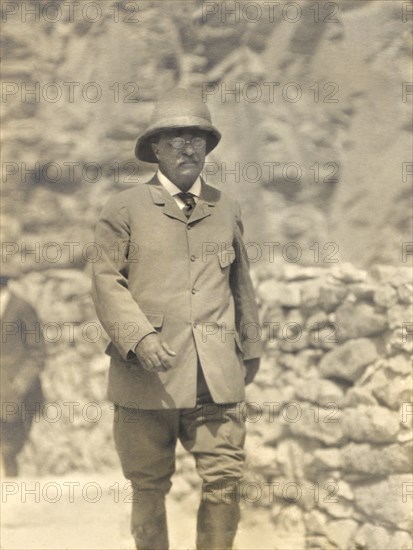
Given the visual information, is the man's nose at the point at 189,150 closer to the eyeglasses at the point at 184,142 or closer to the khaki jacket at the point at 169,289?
the eyeglasses at the point at 184,142

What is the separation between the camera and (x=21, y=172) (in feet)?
15.6

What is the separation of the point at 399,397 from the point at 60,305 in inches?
55.7

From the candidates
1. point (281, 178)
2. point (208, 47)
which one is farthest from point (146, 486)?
point (208, 47)

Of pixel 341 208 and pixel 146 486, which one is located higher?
pixel 341 208

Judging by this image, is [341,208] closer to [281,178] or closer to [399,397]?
[281,178]

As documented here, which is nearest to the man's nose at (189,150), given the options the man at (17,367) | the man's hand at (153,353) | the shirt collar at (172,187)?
the shirt collar at (172,187)

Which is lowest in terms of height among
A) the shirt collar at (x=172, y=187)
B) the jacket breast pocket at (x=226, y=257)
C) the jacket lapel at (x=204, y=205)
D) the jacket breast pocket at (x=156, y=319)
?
the jacket breast pocket at (x=156, y=319)

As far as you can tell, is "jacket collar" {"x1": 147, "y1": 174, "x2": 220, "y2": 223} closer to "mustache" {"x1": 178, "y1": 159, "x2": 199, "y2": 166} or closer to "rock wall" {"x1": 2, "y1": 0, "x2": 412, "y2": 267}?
"mustache" {"x1": 178, "y1": 159, "x2": 199, "y2": 166}

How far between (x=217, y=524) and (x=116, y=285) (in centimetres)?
96

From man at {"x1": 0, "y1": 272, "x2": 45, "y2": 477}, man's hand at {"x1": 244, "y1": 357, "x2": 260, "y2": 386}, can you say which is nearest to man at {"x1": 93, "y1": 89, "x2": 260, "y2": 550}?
man's hand at {"x1": 244, "y1": 357, "x2": 260, "y2": 386}

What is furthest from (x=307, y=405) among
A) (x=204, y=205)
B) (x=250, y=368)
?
(x=204, y=205)

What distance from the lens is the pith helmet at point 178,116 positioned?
4122 millimetres

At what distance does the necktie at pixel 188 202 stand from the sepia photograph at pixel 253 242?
1.25 feet

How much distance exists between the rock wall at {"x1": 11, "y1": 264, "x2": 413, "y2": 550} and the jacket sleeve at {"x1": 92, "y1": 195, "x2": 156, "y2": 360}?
0.68 meters
